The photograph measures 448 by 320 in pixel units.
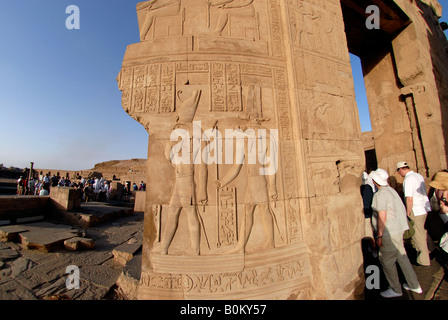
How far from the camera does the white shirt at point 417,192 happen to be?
341 centimetres

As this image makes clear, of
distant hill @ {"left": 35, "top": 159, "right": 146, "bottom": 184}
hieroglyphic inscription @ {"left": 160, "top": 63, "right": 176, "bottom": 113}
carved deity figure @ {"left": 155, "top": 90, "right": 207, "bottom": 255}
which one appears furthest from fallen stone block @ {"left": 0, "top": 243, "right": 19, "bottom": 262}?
distant hill @ {"left": 35, "top": 159, "right": 146, "bottom": 184}

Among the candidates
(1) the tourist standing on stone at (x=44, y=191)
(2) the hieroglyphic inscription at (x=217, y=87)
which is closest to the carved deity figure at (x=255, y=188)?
(2) the hieroglyphic inscription at (x=217, y=87)

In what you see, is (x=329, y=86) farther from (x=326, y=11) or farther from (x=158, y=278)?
(x=158, y=278)

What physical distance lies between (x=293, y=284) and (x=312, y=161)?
1738 millimetres

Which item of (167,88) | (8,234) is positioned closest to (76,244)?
(8,234)

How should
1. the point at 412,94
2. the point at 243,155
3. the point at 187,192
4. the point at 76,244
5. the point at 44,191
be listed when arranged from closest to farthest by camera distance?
the point at 187,192 < the point at 243,155 < the point at 76,244 < the point at 412,94 < the point at 44,191

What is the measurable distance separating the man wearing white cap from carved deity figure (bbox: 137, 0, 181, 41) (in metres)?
4.37

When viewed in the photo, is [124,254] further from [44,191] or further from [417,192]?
[44,191]

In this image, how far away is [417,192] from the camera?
135 inches

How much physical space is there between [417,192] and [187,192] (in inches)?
156
